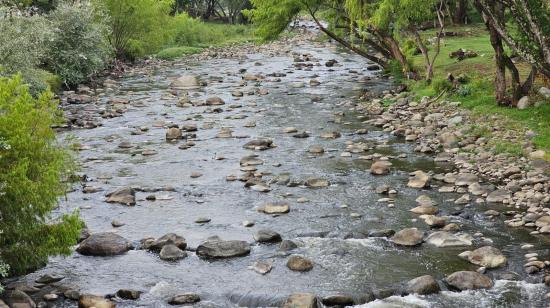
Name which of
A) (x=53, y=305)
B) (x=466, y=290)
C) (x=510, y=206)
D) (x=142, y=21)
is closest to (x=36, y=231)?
(x=53, y=305)

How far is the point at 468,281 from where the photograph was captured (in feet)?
35.3

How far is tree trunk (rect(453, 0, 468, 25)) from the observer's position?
49.4 metres

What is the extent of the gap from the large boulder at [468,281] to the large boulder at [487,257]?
0.61m

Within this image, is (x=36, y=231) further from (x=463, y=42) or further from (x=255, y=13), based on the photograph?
(x=463, y=42)

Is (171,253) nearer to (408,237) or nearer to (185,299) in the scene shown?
(185,299)

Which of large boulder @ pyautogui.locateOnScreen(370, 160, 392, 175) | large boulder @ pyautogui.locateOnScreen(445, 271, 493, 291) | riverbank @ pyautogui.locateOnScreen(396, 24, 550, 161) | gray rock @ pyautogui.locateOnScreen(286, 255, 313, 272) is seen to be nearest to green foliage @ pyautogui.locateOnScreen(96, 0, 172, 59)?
riverbank @ pyautogui.locateOnScreen(396, 24, 550, 161)

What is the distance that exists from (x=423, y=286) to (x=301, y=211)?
4458 millimetres

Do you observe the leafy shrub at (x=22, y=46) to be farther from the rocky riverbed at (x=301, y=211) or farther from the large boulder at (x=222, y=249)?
the large boulder at (x=222, y=249)

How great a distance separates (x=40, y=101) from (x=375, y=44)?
88.3 ft

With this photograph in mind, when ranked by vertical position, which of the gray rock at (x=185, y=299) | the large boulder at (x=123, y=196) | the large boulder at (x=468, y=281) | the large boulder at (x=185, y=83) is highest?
the large boulder at (x=185, y=83)

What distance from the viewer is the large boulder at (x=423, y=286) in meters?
10.6

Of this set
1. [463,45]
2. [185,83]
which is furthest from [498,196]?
[463,45]

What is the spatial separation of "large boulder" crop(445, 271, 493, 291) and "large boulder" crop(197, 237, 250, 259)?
3.84 meters

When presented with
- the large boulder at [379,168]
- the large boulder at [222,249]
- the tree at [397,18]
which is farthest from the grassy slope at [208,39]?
the large boulder at [222,249]
